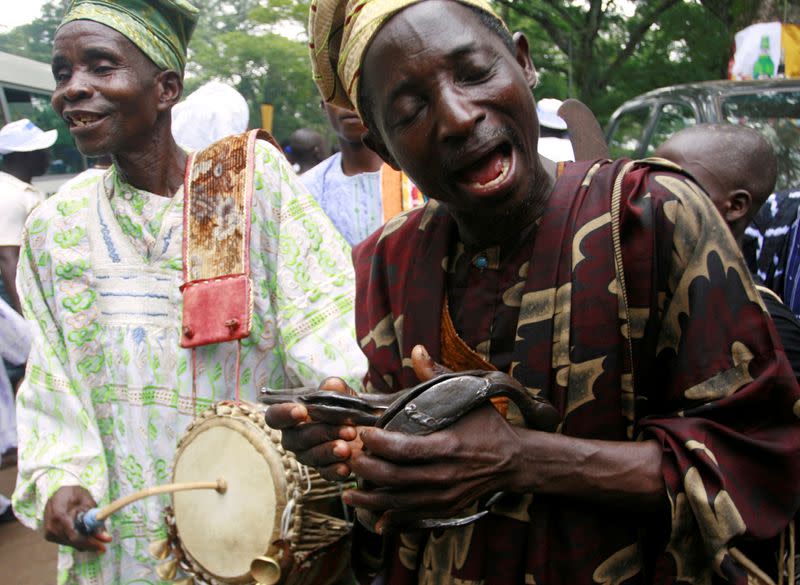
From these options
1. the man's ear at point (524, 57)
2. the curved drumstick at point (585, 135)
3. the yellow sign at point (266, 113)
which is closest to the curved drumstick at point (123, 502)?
the man's ear at point (524, 57)

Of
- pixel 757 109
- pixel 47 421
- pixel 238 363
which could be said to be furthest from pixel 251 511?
pixel 757 109

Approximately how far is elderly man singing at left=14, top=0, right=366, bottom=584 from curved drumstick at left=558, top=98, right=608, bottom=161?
41.3 inches

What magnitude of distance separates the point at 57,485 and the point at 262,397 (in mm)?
1130

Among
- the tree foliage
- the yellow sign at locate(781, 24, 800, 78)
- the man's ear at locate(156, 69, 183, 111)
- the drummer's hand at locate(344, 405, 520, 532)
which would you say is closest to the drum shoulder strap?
the man's ear at locate(156, 69, 183, 111)

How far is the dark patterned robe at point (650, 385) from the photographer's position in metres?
1.20

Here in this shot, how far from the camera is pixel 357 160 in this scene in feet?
13.2

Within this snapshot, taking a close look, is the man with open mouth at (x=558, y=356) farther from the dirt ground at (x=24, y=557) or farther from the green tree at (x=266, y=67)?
the green tree at (x=266, y=67)

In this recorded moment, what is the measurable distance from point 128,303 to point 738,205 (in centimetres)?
212

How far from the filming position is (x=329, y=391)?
50.8 inches

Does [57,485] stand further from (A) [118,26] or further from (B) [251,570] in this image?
(A) [118,26]

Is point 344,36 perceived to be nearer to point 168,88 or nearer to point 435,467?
point 435,467

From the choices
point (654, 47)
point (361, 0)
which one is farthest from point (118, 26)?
point (654, 47)

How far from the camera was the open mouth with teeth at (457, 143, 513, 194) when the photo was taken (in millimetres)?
1328

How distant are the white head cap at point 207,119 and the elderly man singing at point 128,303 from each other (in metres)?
2.05
